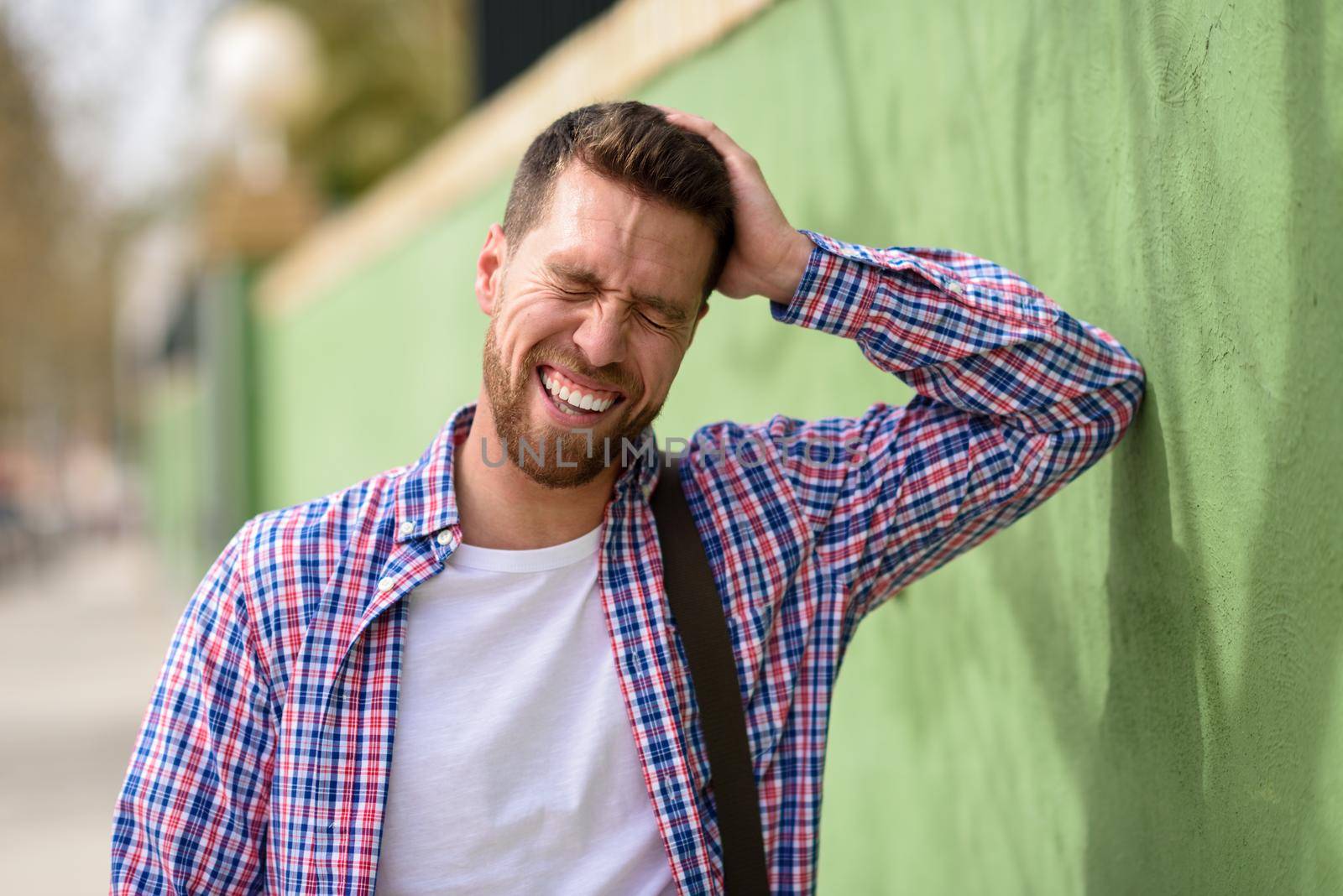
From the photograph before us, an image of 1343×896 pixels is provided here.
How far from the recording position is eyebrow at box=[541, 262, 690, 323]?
2164 millimetres

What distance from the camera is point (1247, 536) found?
2.00 meters

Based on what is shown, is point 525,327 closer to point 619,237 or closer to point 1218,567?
point 619,237

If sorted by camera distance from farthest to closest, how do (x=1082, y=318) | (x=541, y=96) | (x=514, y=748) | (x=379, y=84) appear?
1. (x=379, y=84)
2. (x=541, y=96)
3. (x=1082, y=318)
4. (x=514, y=748)

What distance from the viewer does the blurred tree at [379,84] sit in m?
13.1

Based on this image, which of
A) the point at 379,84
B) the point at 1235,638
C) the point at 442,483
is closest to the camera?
the point at 1235,638

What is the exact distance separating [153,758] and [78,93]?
2182 centimetres

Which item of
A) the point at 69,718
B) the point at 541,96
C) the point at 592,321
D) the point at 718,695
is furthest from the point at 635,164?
the point at 69,718

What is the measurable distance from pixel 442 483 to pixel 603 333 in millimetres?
349

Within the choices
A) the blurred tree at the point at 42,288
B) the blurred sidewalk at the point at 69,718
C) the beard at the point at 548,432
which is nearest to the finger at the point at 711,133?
the beard at the point at 548,432

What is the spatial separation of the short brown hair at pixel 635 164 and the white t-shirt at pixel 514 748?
54 centimetres

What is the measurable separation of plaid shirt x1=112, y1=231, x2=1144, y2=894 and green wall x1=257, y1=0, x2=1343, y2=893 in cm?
22

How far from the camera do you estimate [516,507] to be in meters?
2.27

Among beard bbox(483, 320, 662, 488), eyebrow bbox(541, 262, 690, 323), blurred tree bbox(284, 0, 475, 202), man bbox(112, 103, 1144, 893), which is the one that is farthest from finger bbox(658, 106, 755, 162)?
blurred tree bbox(284, 0, 475, 202)

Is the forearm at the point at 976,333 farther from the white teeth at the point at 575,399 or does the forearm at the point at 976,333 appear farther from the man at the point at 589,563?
the white teeth at the point at 575,399
